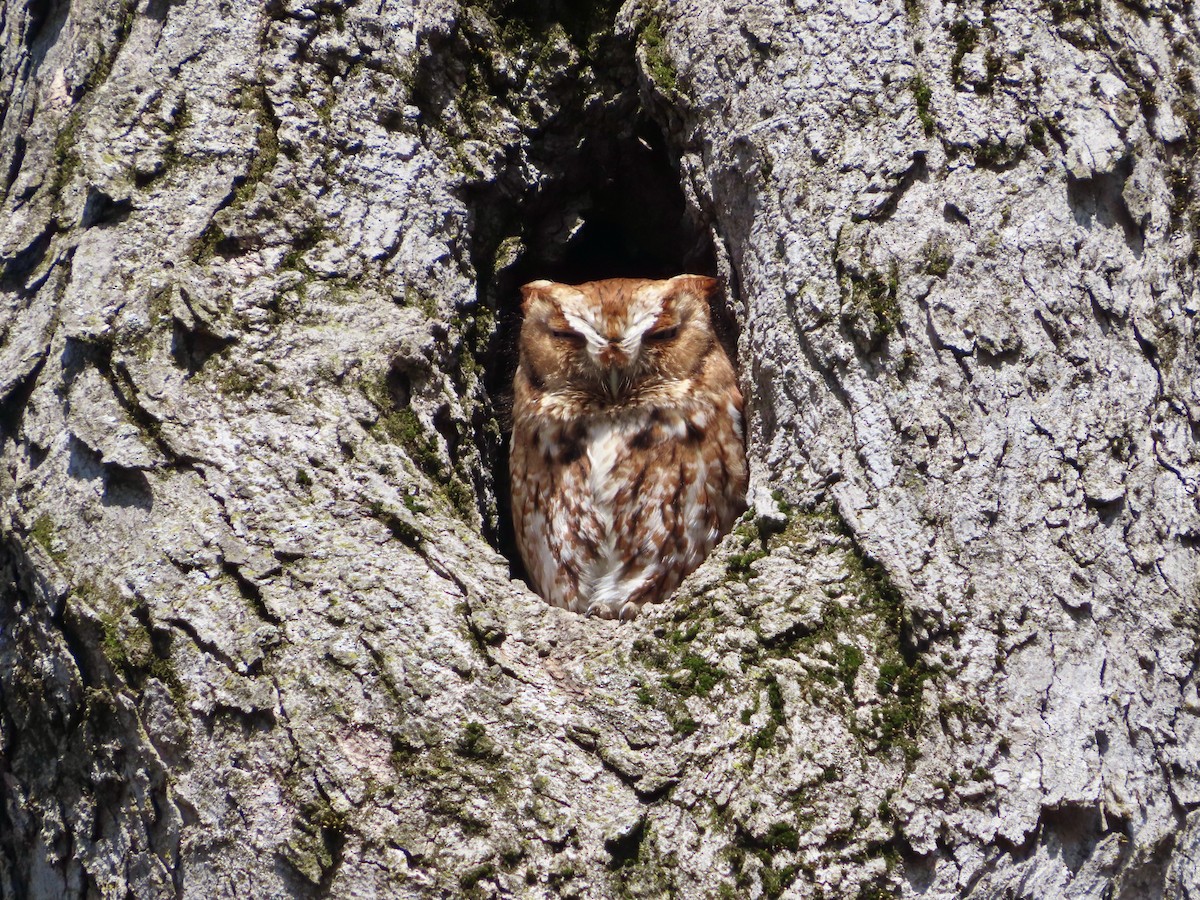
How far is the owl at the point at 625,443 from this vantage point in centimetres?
288

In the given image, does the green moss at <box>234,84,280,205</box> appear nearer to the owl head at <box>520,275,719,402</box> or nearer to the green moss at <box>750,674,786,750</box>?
the owl head at <box>520,275,719,402</box>

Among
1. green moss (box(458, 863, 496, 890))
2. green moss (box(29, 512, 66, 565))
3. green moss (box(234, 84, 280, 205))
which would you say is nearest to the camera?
green moss (box(458, 863, 496, 890))

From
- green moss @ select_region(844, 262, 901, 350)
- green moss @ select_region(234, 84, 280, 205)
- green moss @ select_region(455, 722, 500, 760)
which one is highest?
green moss @ select_region(234, 84, 280, 205)

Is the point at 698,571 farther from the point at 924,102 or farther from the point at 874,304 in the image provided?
the point at 924,102

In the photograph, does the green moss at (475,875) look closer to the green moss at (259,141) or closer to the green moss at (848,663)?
the green moss at (848,663)

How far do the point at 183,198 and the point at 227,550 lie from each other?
0.82 meters

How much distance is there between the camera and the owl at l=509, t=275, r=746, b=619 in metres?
2.88

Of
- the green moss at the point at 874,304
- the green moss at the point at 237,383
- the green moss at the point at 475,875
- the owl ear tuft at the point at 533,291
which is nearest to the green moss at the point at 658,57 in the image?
the owl ear tuft at the point at 533,291

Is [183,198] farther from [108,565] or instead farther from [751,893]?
[751,893]

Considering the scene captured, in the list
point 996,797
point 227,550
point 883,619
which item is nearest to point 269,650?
point 227,550

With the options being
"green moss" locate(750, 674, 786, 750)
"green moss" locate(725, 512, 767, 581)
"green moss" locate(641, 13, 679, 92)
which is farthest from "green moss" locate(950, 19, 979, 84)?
"green moss" locate(750, 674, 786, 750)

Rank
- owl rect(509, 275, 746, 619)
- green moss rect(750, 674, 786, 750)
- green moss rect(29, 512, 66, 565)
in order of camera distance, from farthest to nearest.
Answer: owl rect(509, 275, 746, 619) → green moss rect(29, 512, 66, 565) → green moss rect(750, 674, 786, 750)

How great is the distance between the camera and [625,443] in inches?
117

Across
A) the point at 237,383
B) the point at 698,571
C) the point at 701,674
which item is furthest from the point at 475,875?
the point at 237,383
